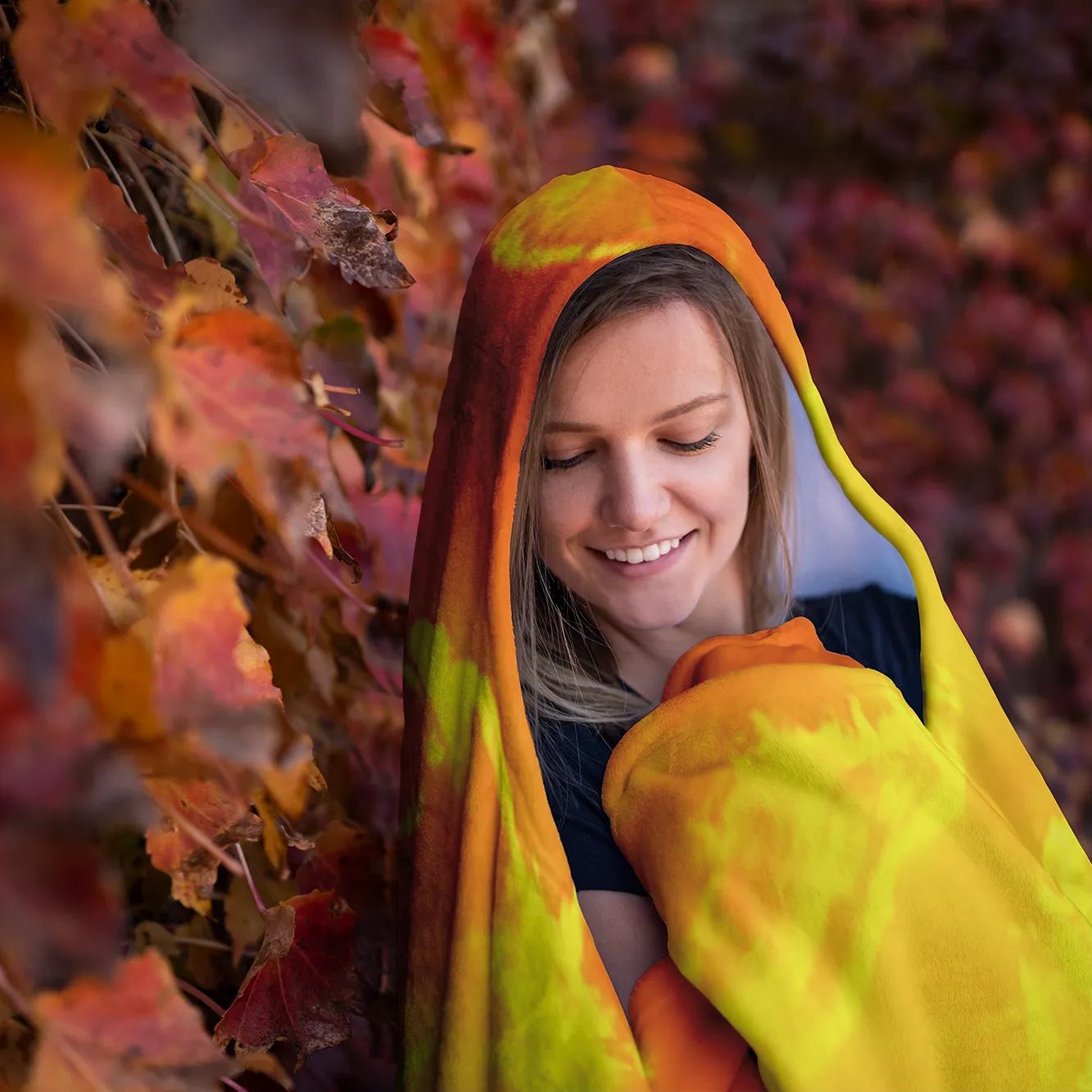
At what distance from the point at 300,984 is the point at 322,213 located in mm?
486

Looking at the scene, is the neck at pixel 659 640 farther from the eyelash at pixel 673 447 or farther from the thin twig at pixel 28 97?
the thin twig at pixel 28 97

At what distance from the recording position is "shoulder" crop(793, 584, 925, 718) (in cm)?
104

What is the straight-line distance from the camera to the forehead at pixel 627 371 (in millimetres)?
824

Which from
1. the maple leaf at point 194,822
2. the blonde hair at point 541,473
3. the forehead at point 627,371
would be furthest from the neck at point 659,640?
the maple leaf at point 194,822

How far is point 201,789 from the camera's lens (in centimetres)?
57

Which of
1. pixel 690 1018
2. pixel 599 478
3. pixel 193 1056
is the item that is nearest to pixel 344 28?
pixel 599 478

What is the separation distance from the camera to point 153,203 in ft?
2.46

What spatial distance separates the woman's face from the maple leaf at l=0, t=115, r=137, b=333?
509mm

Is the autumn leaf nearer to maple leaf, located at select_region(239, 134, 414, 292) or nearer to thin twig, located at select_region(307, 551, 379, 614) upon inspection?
maple leaf, located at select_region(239, 134, 414, 292)

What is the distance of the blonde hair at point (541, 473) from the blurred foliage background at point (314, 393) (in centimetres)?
14

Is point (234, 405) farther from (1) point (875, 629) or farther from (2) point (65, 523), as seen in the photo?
(1) point (875, 629)

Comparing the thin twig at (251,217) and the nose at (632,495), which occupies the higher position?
the thin twig at (251,217)

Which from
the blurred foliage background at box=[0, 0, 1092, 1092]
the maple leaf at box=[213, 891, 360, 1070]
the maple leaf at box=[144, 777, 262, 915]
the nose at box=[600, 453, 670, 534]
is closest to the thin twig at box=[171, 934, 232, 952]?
the blurred foliage background at box=[0, 0, 1092, 1092]

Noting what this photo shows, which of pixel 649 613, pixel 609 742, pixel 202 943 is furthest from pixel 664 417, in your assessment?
pixel 202 943
